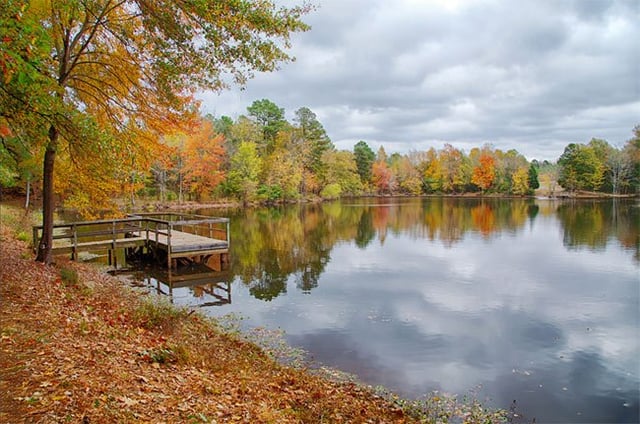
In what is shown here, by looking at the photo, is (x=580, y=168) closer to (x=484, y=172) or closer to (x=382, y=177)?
(x=484, y=172)

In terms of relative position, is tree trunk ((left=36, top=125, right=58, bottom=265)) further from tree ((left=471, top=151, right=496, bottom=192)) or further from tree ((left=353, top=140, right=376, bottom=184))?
tree ((left=471, top=151, right=496, bottom=192))

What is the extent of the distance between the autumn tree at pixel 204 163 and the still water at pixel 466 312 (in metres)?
25.6

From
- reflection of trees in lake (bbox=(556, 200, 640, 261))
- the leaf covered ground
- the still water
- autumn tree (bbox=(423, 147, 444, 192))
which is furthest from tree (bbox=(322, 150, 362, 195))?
the leaf covered ground

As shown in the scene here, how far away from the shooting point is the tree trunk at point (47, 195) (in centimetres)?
1064

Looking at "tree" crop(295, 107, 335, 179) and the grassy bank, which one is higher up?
"tree" crop(295, 107, 335, 179)

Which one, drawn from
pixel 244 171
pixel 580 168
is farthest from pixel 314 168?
pixel 580 168

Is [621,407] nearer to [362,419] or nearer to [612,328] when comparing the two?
[612,328]

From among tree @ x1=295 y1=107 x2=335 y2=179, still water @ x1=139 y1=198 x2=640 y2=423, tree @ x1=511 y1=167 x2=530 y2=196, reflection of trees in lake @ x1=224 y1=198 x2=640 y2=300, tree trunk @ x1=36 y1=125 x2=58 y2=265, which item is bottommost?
still water @ x1=139 y1=198 x2=640 y2=423

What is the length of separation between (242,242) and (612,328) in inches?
740

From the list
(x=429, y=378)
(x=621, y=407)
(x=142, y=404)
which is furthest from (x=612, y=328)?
(x=142, y=404)

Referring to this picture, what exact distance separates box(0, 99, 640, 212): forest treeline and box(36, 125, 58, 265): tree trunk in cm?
192

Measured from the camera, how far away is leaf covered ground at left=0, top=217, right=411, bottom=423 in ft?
14.4

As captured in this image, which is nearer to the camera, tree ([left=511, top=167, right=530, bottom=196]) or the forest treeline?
the forest treeline

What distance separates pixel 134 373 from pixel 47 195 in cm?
787
